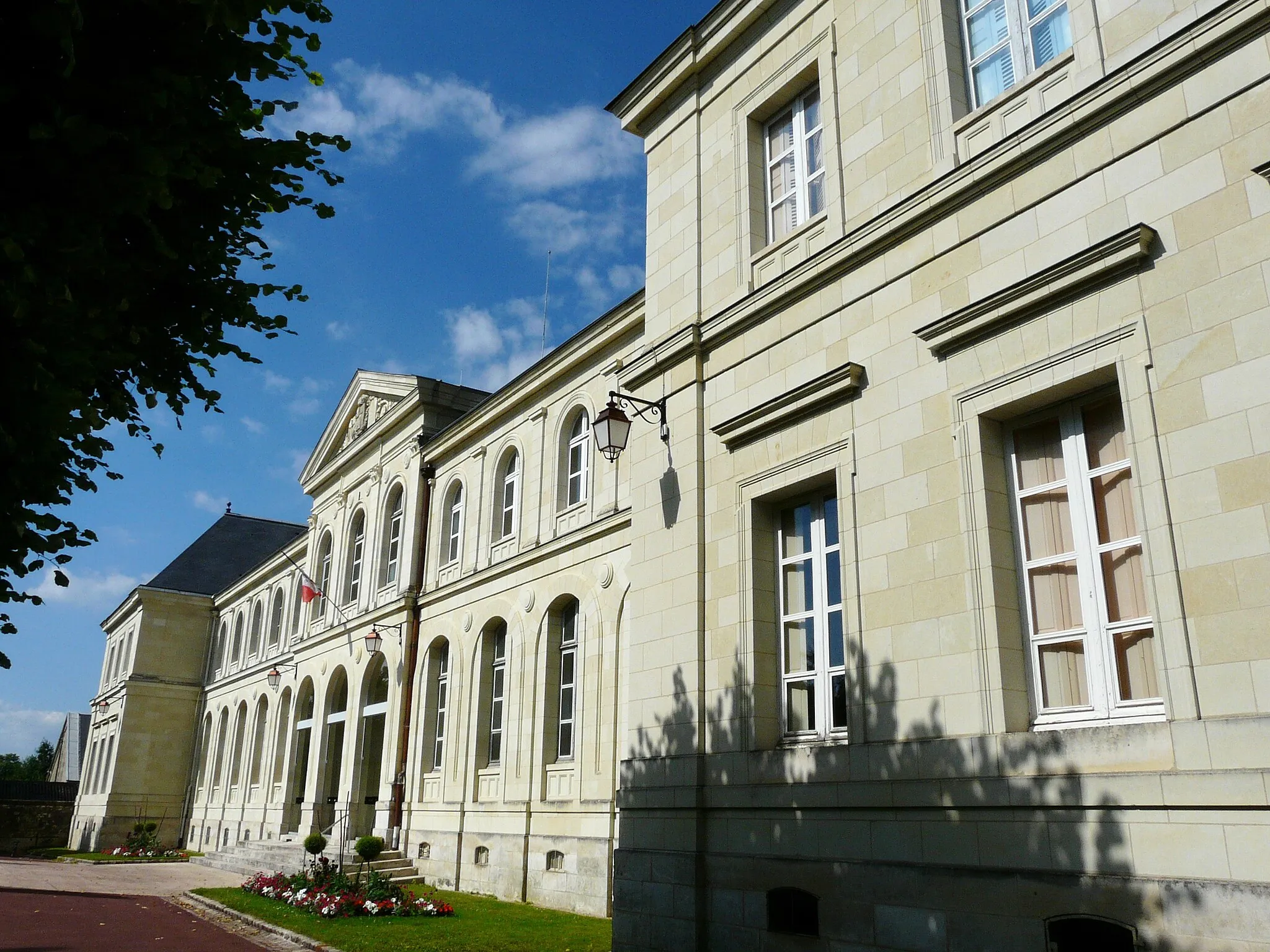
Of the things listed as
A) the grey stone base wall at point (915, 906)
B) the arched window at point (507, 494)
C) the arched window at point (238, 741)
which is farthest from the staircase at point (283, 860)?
the grey stone base wall at point (915, 906)

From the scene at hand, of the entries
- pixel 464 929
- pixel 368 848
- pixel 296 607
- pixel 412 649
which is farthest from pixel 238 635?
→ pixel 464 929

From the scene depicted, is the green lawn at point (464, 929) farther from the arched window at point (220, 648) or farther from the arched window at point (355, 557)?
the arched window at point (220, 648)

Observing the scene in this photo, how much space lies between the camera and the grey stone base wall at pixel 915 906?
538cm

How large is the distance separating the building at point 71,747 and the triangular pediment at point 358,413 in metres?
52.7

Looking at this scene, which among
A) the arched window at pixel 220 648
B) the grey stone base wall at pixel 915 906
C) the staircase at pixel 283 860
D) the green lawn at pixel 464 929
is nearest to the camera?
the grey stone base wall at pixel 915 906

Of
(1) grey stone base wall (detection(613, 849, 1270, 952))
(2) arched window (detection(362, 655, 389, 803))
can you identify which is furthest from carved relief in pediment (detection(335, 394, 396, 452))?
(1) grey stone base wall (detection(613, 849, 1270, 952))

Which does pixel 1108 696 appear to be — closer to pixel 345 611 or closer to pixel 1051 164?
pixel 1051 164

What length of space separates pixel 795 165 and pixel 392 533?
1901 centimetres

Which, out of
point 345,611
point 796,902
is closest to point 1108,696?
point 796,902

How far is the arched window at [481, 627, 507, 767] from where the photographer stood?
20.1m

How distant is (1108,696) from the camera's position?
6.30 metres

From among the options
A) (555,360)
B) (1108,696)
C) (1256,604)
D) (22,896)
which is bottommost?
(22,896)

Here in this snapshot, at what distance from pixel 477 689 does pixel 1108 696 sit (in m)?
15.8

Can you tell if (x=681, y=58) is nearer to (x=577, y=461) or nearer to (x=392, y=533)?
(x=577, y=461)
